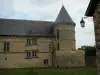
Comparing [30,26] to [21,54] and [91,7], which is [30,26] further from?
[91,7]

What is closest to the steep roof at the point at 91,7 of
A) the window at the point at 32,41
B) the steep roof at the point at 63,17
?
the window at the point at 32,41

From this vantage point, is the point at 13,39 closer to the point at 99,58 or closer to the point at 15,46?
the point at 15,46

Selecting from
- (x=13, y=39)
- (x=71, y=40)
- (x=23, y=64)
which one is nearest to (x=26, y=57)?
(x=23, y=64)

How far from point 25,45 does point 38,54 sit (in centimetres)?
271

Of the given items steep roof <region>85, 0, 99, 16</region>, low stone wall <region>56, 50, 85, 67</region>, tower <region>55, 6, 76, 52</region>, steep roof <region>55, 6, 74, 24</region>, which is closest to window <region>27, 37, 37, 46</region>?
tower <region>55, 6, 76, 52</region>

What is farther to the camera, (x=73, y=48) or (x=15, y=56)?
(x=73, y=48)

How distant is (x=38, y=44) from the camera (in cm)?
3797

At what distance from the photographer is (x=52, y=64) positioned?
3816 cm

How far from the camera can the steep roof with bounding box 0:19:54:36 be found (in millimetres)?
37619

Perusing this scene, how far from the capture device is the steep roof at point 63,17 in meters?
39.0

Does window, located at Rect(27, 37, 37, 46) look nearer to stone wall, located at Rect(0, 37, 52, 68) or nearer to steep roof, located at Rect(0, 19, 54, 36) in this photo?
stone wall, located at Rect(0, 37, 52, 68)

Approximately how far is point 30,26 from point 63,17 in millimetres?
6202

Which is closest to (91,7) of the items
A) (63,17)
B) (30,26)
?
(63,17)

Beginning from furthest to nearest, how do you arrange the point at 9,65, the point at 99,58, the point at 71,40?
the point at 71,40 → the point at 9,65 → the point at 99,58
